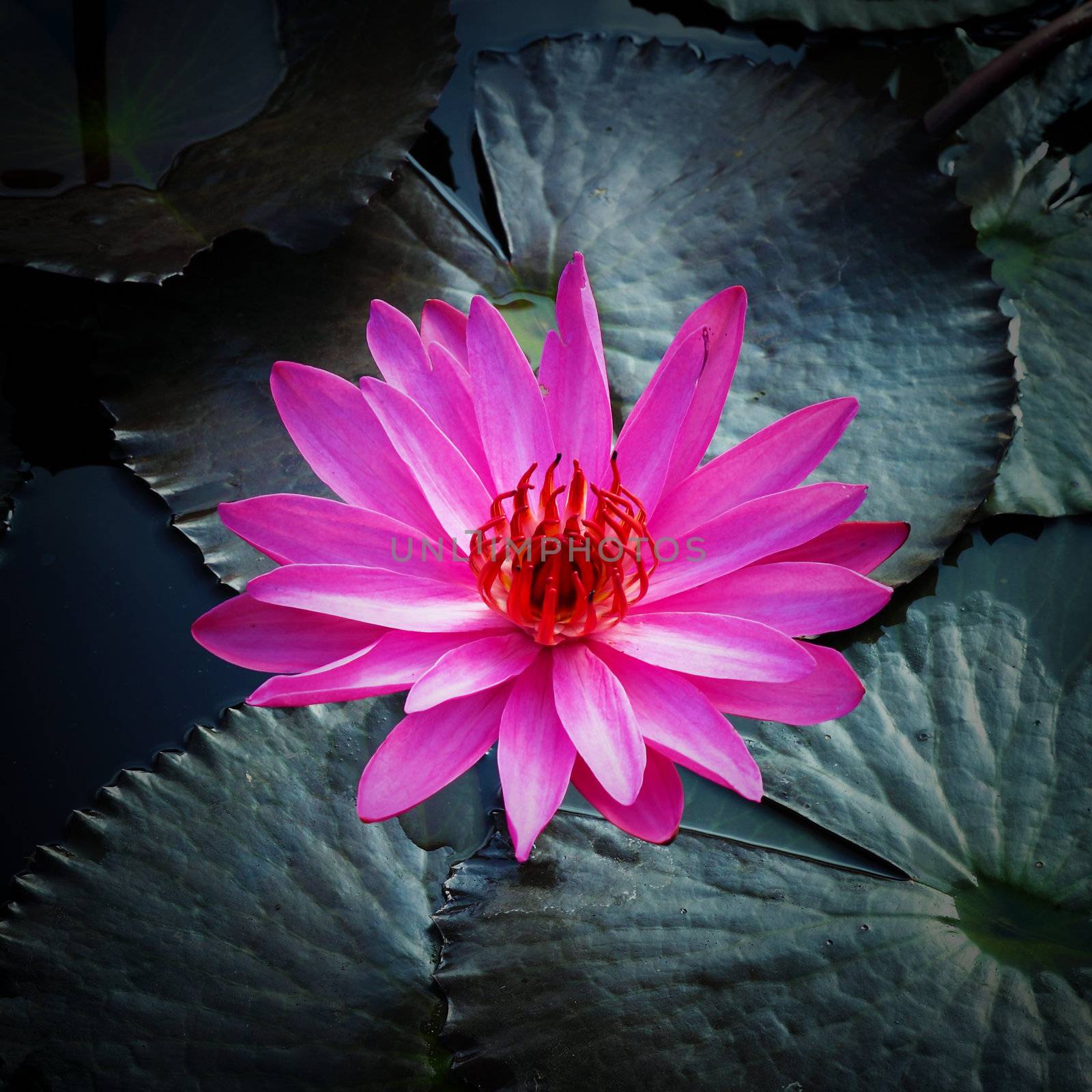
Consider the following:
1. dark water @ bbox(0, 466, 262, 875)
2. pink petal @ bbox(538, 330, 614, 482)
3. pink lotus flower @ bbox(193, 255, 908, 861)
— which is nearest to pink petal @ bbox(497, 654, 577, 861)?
pink lotus flower @ bbox(193, 255, 908, 861)

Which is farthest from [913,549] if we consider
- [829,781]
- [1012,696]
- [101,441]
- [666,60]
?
[101,441]

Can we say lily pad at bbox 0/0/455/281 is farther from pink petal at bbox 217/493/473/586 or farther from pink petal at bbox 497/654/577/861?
pink petal at bbox 497/654/577/861

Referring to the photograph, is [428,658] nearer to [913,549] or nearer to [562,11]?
[913,549]

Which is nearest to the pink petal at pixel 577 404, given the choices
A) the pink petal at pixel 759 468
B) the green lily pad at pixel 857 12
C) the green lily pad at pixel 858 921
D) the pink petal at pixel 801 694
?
the pink petal at pixel 759 468

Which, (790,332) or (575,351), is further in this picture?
(790,332)

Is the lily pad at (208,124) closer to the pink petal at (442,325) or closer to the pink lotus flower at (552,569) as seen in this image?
the pink petal at (442,325)

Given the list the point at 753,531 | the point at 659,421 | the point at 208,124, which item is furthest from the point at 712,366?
→ the point at 208,124
